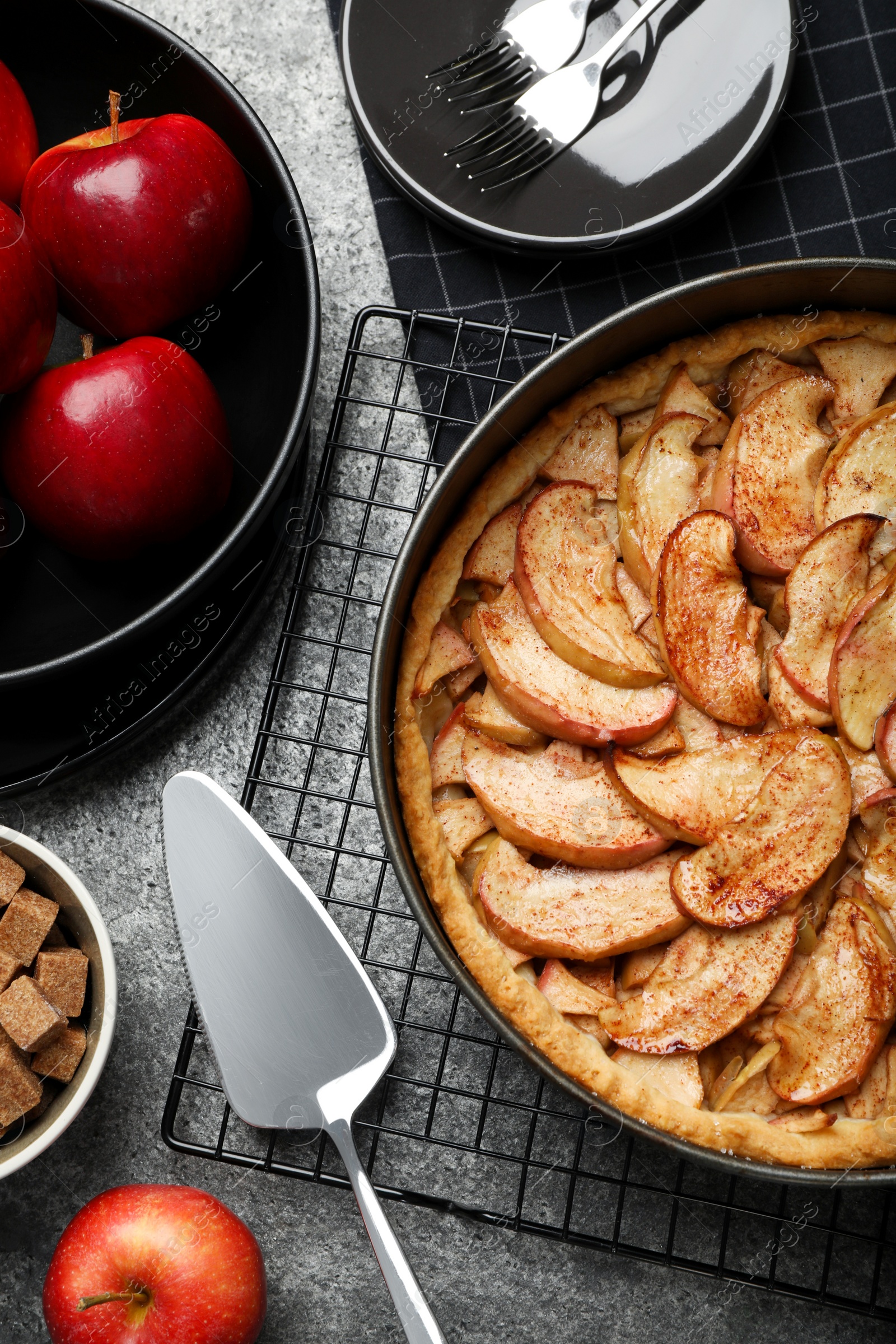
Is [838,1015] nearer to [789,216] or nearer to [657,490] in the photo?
[657,490]

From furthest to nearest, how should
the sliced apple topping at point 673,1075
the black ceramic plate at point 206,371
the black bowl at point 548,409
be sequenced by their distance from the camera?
the black ceramic plate at point 206,371
the sliced apple topping at point 673,1075
the black bowl at point 548,409

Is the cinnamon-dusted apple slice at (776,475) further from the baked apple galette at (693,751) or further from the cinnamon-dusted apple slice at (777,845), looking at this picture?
the cinnamon-dusted apple slice at (777,845)

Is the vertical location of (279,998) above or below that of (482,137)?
below

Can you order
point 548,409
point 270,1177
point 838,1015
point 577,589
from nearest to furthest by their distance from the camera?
point 838,1015 → point 577,589 → point 548,409 → point 270,1177

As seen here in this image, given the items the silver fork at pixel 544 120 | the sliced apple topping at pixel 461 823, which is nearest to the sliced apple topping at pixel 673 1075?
the sliced apple topping at pixel 461 823

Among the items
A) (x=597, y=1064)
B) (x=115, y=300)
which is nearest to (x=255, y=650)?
(x=115, y=300)

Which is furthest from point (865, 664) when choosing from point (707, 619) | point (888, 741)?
point (707, 619)
